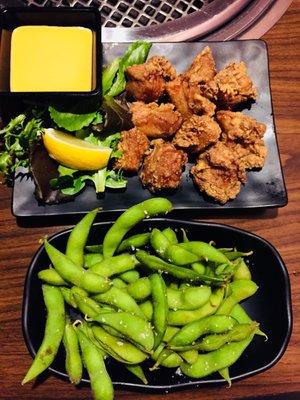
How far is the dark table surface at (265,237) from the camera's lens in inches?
80.2

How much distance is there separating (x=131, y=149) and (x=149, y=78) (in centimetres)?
25

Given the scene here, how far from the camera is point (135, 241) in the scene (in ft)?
6.86

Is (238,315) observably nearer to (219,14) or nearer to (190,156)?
(190,156)

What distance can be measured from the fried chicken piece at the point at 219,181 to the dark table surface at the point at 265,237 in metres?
0.11

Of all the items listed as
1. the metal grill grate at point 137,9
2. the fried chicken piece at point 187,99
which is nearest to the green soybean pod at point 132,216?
the fried chicken piece at point 187,99

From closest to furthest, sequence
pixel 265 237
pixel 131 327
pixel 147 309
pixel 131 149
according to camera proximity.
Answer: pixel 131 327 < pixel 147 309 < pixel 131 149 < pixel 265 237

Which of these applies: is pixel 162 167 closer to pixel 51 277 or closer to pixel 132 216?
pixel 132 216

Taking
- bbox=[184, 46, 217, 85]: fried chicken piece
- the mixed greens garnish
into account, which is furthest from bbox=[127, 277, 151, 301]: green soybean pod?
bbox=[184, 46, 217, 85]: fried chicken piece

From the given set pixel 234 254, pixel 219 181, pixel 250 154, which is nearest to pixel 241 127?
pixel 250 154

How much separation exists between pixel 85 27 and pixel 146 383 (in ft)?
3.81

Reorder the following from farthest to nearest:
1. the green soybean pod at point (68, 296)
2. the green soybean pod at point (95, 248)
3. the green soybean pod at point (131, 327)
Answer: the green soybean pod at point (95, 248) → the green soybean pod at point (68, 296) → the green soybean pod at point (131, 327)

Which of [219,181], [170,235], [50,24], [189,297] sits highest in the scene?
[50,24]

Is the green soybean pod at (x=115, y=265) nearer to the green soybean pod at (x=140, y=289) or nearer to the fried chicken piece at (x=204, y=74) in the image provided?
the green soybean pod at (x=140, y=289)

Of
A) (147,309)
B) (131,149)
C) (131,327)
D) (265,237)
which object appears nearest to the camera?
(131,327)
